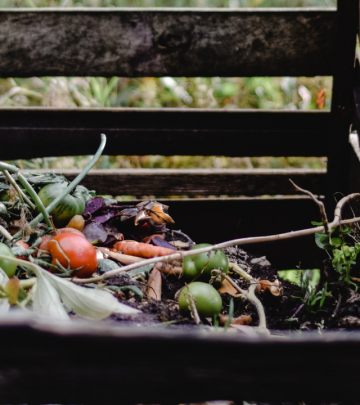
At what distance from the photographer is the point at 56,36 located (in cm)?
172

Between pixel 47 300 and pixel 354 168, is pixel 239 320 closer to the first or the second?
pixel 47 300

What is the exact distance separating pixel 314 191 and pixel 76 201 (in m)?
1.31

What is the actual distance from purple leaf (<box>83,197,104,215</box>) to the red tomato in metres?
0.30

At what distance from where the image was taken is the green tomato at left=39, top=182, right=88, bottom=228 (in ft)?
3.48

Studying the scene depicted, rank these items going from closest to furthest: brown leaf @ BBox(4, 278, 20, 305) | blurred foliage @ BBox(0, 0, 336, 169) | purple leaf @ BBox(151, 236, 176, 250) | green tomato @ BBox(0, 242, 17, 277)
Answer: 1. brown leaf @ BBox(4, 278, 20, 305)
2. green tomato @ BBox(0, 242, 17, 277)
3. purple leaf @ BBox(151, 236, 176, 250)
4. blurred foliage @ BBox(0, 0, 336, 169)

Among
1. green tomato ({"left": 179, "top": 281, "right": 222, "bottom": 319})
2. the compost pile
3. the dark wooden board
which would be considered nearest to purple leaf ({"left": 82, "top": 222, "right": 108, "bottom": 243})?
the compost pile

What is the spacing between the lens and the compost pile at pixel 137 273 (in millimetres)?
714

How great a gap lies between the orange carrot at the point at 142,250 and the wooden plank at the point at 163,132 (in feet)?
2.88

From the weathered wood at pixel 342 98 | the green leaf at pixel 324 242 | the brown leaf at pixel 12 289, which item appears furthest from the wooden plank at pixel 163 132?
the brown leaf at pixel 12 289

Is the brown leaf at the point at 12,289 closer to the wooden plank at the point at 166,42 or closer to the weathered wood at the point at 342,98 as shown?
the wooden plank at the point at 166,42

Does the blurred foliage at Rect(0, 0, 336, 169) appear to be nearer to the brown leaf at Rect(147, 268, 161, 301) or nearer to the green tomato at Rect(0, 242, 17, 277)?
the brown leaf at Rect(147, 268, 161, 301)

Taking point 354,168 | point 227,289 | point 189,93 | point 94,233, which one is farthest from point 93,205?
point 189,93

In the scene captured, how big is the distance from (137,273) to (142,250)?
0.35 ft

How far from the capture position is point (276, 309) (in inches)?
38.6
